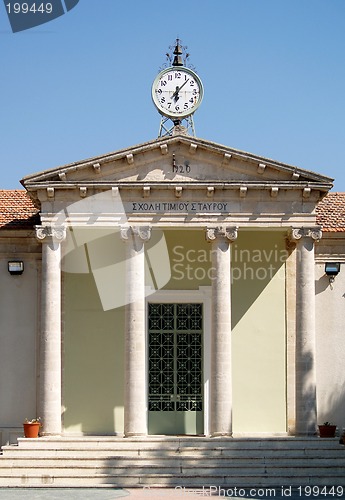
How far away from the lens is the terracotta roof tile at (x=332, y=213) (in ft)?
86.0

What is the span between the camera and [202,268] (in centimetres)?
2644

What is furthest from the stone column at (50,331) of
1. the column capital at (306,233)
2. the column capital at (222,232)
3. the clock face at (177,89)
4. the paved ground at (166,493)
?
the column capital at (306,233)

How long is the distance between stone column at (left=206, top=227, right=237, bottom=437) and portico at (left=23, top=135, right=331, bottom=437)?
3 centimetres

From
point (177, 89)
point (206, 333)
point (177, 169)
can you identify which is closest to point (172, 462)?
point (206, 333)

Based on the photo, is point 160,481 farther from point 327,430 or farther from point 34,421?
point 327,430

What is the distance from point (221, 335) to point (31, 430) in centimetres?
466

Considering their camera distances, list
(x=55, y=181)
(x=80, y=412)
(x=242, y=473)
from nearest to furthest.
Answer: (x=242, y=473)
(x=55, y=181)
(x=80, y=412)

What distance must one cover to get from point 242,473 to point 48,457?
4033mm

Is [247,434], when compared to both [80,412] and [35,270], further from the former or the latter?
[35,270]

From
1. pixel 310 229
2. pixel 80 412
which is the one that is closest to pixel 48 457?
pixel 80 412

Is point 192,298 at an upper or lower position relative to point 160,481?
upper

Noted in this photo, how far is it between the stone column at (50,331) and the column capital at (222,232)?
3.25 metres

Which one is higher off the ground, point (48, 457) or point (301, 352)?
point (301, 352)

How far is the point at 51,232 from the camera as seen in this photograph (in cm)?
2406
